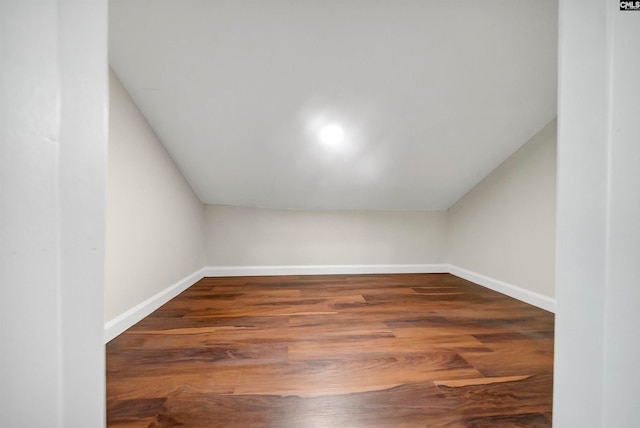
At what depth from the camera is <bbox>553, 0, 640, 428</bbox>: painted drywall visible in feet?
1.87

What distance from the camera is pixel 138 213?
1.47m

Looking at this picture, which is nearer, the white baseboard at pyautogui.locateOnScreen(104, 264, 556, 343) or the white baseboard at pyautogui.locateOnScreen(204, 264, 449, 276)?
the white baseboard at pyautogui.locateOnScreen(104, 264, 556, 343)

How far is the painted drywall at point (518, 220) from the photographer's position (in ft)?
5.62

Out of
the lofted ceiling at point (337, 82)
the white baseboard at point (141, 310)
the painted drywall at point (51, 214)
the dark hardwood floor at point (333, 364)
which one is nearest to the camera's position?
the painted drywall at point (51, 214)

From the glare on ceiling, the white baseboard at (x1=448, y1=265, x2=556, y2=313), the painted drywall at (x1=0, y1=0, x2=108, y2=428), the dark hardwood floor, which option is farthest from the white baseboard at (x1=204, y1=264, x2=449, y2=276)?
the painted drywall at (x1=0, y1=0, x2=108, y2=428)

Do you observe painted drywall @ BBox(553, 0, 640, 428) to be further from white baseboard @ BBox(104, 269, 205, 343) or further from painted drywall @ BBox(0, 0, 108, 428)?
white baseboard @ BBox(104, 269, 205, 343)

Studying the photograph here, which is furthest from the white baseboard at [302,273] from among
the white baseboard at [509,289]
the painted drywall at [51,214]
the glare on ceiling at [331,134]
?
the glare on ceiling at [331,134]

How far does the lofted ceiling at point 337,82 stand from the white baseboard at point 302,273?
0.86 metres

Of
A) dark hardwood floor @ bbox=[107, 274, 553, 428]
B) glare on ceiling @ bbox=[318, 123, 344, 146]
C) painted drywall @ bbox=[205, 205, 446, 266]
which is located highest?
glare on ceiling @ bbox=[318, 123, 344, 146]

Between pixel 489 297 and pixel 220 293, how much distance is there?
1.97 meters

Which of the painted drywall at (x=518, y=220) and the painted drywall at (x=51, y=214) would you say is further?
the painted drywall at (x=518, y=220)

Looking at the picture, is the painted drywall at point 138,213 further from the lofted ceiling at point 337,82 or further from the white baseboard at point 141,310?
the lofted ceiling at point 337,82

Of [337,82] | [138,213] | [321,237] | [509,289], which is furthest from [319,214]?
[509,289]

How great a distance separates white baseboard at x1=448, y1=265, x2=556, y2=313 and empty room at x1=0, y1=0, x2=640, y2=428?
0.09ft
